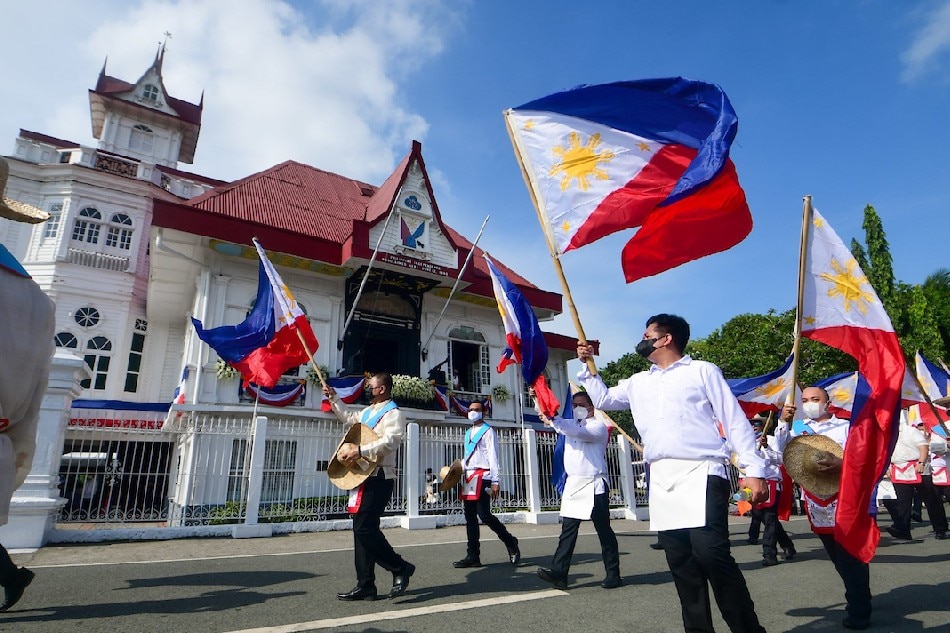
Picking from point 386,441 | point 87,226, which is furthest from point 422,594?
point 87,226

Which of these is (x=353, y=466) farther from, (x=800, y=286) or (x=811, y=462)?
(x=800, y=286)

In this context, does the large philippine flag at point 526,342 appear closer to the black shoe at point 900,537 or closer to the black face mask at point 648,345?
the black face mask at point 648,345

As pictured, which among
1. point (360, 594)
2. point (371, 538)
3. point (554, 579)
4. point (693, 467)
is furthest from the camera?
point (554, 579)

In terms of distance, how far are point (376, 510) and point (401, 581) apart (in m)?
0.56

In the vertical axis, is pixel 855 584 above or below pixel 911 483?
below

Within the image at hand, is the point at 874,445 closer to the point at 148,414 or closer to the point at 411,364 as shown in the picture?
the point at 411,364

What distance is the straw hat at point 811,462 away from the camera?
161 inches

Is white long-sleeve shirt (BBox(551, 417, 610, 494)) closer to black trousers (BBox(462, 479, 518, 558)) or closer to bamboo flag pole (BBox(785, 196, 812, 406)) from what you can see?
black trousers (BBox(462, 479, 518, 558))

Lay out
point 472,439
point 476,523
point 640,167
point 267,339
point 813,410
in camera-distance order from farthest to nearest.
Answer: point 267,339 → point 472,439 → point 476,523 → point 813,410 → point 640,167

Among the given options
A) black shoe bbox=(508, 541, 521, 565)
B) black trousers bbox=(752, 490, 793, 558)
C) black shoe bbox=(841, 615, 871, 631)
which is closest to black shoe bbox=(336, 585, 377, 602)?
black shoe bbox=(508, 541, 521, 565)

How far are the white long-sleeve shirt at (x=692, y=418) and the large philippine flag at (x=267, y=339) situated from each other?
196 inches

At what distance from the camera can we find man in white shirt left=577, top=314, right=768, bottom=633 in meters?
2.82

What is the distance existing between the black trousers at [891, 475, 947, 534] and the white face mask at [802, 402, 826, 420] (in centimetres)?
479

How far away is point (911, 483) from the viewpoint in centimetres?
824
